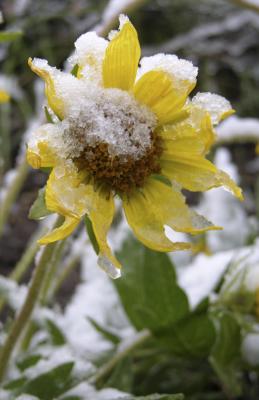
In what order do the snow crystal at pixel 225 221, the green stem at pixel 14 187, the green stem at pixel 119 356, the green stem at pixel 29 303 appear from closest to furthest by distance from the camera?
the green stem at pixel 29 303 → the green stem at pixel 119 356 → the green stem at pixel 14 187 → the snow crystal at pixel 225 221

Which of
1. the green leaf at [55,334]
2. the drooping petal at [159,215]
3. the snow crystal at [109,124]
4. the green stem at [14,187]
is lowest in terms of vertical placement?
the green leaf at [55,334]

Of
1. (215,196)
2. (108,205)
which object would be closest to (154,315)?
(108,205)

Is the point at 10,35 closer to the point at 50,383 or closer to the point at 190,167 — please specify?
the point at 190,167

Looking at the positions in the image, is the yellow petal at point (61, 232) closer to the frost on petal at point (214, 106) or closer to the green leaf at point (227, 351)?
the frost on petal at point (214, 106)

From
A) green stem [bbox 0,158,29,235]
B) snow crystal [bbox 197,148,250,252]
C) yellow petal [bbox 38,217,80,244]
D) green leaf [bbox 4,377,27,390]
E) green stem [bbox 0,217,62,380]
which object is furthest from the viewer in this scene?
snow crystal [bbox 197,148,250,252]

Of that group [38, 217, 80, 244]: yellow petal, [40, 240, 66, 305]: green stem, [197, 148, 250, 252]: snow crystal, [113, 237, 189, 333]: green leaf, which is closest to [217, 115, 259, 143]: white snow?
[197, 148, 250, 252]: snow crystal

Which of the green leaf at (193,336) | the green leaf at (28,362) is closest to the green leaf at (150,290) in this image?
the green leaf at (193,336)

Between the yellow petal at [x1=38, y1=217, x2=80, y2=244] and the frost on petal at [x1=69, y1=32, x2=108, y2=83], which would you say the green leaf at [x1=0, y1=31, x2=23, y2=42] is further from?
the yellow petal at [x1=38, y1=217, x2=80, y2=244]

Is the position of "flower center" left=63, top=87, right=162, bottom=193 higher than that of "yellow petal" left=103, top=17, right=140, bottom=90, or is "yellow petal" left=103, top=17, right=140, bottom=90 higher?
"yellow petal" left=103, top=17, right=140, bottom=90
